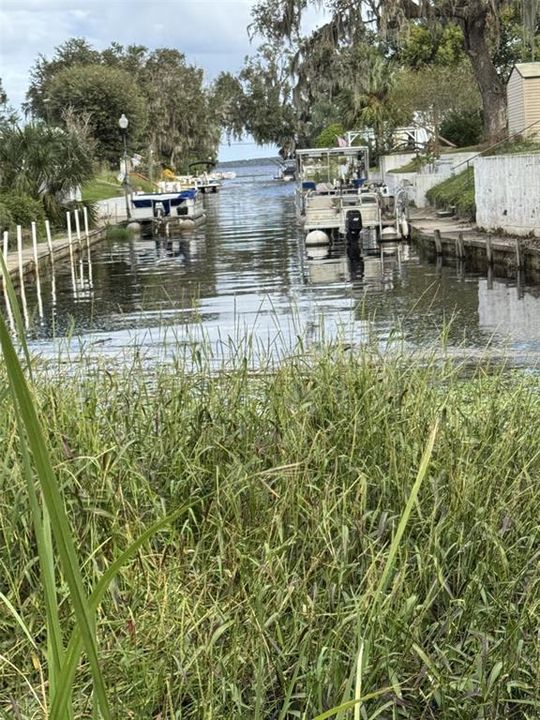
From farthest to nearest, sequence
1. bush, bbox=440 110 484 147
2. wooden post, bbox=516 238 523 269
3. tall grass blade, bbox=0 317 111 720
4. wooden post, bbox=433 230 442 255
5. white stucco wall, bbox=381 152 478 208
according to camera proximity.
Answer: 1. bush, bbox=440 110 484 147
2. white stucco wall, bbox=381 152 478 208
3. wooden post, bbox=433 230 442 255
4. wooden post, bbox=516 238 523 269
5. tall grass blade, bbox=0 317 111 720

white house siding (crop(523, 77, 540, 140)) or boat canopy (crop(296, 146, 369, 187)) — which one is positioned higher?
white house siding (crop(523, 77, 540, 140))

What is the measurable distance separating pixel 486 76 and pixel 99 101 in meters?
42.4

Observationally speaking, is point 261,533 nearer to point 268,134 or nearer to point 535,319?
point 535,319

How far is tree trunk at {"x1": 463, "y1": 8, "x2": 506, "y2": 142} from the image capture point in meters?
37.9

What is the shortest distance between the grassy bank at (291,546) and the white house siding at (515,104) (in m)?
34.5

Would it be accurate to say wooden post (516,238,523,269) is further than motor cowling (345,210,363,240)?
No

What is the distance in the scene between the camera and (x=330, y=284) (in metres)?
26.0

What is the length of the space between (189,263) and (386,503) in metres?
30.1

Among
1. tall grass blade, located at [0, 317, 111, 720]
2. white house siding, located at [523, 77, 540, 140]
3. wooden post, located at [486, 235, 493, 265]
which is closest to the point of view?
→ tall grass blade, located at [0, 317, 111, 720]

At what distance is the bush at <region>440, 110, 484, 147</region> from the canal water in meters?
14.6

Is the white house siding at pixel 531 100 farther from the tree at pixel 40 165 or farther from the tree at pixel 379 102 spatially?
the tree at pixel 379 102

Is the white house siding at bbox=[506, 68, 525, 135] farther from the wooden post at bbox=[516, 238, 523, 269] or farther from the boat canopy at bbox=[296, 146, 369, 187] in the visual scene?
the wooden post at bbox=[516, 238, 523, 269]

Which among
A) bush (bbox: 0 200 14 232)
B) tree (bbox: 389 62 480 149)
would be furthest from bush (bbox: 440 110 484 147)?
bush (bbox: 0 200 14 232)

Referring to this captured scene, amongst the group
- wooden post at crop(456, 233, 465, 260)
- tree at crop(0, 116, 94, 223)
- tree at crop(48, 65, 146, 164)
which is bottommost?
wooden post at crop(456, 233, 465, 260)
